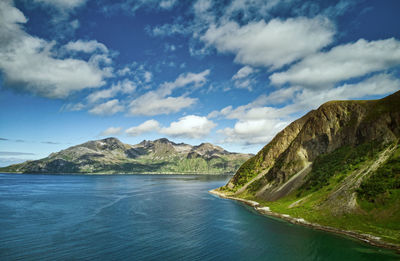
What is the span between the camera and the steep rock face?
10388cm

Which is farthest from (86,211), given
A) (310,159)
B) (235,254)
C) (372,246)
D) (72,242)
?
(310,159)

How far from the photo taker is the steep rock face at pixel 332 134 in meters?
104

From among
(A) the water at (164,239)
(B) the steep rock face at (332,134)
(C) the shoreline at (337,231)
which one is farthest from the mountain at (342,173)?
(A) the water at (164,239)

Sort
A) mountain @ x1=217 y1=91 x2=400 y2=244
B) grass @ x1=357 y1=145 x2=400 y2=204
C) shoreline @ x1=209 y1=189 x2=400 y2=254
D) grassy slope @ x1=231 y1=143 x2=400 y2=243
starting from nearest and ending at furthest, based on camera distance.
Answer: shoreline @ x1=209 y1=189 x2=400 y2=254 < grassy slope @ x1=231 y1=143 x2=400 y2=243 < grass @ x1=357 y1=145 x2=400 y2=204 < mountain @ x1=217 y1=91 x2=400 y2=244

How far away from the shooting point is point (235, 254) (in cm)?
5750

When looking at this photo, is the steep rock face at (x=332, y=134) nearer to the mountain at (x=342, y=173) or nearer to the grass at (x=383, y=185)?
the mountain at (x=342, y=173)

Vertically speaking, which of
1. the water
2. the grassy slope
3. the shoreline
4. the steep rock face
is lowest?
the water

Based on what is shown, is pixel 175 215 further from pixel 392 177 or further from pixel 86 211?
pixel 392 177

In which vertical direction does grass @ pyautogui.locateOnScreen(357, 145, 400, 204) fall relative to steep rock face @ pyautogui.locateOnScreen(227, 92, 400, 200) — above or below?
below

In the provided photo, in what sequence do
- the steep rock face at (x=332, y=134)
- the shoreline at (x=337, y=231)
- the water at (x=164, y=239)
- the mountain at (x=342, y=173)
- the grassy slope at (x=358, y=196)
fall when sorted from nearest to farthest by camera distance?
the water at (x=164, y=239) < the shoreline at (x=337, y=231) < the grassy slope at (x=358, y=196) < the mountain at (x=342, y=173) < the steep rock face at (x=332, y=134)

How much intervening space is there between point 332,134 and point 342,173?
1400 inches

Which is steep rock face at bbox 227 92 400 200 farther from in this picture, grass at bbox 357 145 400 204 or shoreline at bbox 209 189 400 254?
grass at bbox 357 145 400 204

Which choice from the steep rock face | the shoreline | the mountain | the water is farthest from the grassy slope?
the water

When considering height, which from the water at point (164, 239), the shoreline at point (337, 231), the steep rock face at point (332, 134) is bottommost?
the water at point (164, 239)
